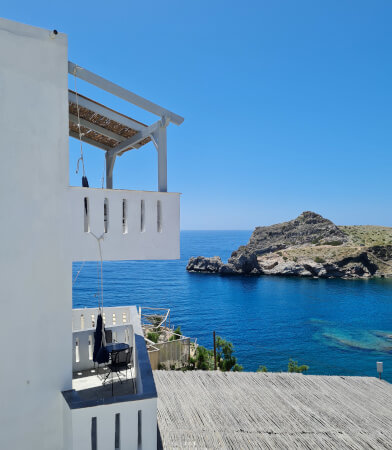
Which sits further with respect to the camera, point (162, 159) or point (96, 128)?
point (96, 128)

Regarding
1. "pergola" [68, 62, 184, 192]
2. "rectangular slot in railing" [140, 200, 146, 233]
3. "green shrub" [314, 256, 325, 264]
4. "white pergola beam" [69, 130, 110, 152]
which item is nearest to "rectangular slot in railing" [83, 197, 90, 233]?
"rectangular slot in railing" [140, 200, 146, 233]

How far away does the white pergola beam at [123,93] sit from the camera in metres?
5.64

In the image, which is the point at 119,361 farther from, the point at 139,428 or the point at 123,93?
the point at 123,93

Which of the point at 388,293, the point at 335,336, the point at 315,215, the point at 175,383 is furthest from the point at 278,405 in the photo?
the point at 315,215

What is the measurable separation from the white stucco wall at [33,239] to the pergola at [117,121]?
0.72 metres

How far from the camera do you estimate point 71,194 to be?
17.3 feet

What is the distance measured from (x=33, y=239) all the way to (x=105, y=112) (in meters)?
2.73

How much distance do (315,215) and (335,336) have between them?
49.0 meters

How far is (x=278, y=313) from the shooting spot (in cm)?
5116

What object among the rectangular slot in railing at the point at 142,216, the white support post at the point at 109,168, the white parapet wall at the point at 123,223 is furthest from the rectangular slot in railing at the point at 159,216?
the white support post at the point at 109,168

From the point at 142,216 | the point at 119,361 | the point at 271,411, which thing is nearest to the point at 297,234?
the point at 271,411

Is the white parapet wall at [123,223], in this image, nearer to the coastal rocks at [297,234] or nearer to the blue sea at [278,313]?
the blue sea at [278,313]

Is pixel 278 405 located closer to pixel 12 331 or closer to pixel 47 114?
pixel 12 331

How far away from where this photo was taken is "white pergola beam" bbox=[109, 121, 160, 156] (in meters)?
6.57
